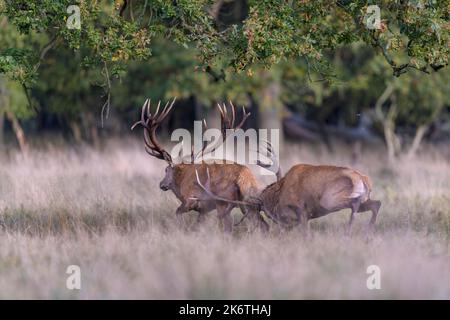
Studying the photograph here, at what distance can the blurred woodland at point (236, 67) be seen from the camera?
34.1 feet

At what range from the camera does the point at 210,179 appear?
35.8 ft

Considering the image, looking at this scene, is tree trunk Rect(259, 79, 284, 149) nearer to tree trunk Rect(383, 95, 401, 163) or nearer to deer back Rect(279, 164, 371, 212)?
tree trunk Rect(383, 95, 401, 163)

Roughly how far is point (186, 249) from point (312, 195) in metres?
1.72

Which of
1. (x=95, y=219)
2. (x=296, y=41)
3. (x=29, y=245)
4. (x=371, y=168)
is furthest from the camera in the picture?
(x=371, y=168)

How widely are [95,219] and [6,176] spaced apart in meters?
3.67

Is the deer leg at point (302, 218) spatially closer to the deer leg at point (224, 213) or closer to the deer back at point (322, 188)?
the deer back at point (322, 188)

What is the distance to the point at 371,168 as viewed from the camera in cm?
1998

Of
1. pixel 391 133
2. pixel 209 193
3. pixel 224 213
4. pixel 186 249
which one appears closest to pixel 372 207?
pixel 224 213

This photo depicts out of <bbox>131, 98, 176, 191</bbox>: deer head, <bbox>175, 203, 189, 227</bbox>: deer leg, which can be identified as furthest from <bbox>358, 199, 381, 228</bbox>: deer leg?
<bbox>131, 98, 176, 191</bbox>: deer head

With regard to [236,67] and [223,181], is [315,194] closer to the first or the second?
[223,181]

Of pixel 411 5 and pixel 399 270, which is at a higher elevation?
pixel 411 5

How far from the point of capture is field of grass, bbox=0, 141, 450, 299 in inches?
314
